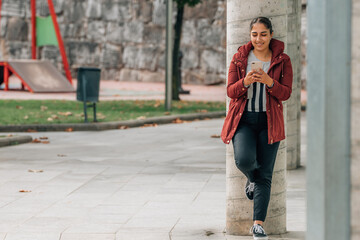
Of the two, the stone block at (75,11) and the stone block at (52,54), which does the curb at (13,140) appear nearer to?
the stone block at (52,54)

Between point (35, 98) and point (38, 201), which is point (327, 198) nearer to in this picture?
point (38, 201)

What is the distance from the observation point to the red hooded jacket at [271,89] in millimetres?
5723

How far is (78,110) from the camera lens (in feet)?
59.9

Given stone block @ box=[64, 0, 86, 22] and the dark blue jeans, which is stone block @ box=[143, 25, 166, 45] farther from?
the dark blue jeans

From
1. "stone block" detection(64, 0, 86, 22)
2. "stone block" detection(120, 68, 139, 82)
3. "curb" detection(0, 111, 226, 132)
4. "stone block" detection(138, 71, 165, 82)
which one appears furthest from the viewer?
"stone block" detection(64, 0, 86, 22)

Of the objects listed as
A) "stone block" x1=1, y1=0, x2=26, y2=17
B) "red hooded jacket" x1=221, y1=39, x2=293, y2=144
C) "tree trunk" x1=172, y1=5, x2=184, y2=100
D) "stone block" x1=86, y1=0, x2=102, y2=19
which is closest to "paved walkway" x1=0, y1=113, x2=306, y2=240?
"red hooded jacket" x1=221, y1=39, x2=293, y2=144

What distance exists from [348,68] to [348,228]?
2.06 feet

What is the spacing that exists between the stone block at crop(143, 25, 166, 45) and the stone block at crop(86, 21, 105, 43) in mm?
1692

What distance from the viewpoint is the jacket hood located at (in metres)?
5.78

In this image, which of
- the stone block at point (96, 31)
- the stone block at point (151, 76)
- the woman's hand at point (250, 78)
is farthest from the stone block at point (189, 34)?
the woman's hand at point (250, 78)

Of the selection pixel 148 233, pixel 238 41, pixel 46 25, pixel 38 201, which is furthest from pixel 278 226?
pixel 46 25

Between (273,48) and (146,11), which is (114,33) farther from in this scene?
(273,48)

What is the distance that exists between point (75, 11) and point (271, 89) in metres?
27.4

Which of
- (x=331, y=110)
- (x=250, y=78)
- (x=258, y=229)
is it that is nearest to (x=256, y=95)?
(x=250, y=78)
